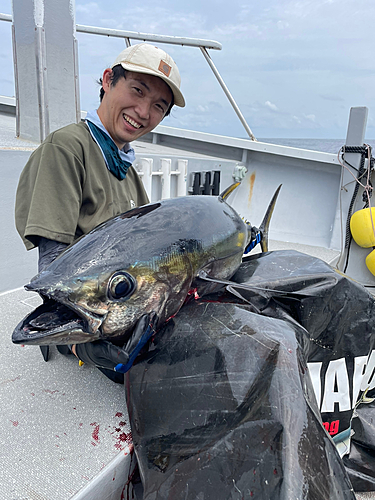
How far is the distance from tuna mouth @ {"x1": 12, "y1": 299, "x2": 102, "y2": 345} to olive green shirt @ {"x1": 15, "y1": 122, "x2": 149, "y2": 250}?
0.30 m

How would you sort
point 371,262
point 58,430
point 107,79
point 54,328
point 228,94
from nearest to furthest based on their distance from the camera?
1. point 54,328
2. point 58,430
3. point 107,79
4. point 371,262
5. point 228,94

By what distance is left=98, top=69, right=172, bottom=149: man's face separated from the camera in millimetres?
1379

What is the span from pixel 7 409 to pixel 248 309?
93cm

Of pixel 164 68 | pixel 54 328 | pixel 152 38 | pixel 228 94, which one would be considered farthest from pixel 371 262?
pixel 152 38

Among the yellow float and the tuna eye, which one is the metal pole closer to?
the yellow float

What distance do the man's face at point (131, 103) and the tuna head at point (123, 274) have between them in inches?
17.9

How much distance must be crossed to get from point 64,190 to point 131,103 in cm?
48

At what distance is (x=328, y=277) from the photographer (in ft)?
4.42

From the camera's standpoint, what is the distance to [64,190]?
1.20 metres

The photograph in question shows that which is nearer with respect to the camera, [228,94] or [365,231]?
[365,231]

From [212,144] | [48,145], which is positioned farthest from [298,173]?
[48,145]

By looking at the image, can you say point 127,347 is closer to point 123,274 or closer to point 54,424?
point 123,274

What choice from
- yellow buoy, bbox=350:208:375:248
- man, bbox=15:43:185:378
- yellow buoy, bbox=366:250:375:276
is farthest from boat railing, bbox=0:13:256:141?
man, bbox=15:43:185:378

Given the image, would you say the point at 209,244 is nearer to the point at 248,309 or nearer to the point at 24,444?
the point at 248,309
